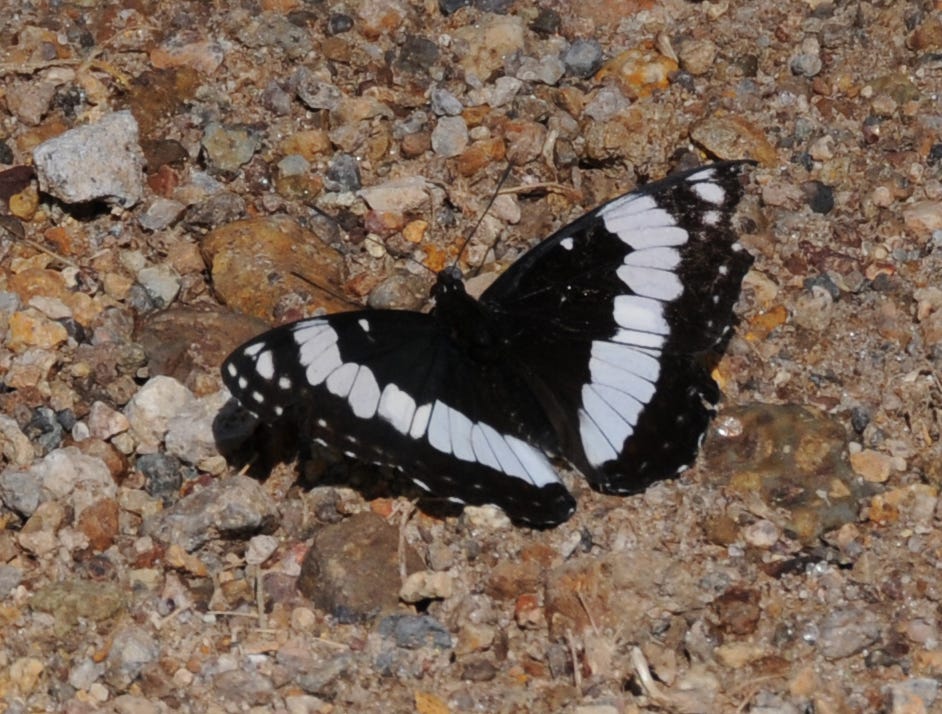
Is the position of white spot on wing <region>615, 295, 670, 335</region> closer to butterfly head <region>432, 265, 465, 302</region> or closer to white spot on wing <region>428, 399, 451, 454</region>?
butterfly head <region>432, 265, 465, 302</region>

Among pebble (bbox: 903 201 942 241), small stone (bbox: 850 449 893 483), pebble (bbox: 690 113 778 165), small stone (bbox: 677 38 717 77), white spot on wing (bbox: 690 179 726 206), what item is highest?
small stone (bbox: 677 38 717 77)

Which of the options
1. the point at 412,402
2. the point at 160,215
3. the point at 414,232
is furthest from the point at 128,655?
the point at 414,232

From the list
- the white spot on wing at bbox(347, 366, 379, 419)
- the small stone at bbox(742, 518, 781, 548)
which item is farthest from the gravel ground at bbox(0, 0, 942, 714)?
the white spot on wing at bbox(347, 366, 379, 419)

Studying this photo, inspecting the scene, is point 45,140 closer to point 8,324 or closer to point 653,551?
point 8,324


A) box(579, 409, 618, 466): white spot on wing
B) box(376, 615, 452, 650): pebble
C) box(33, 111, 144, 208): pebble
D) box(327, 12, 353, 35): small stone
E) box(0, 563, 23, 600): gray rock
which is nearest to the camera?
box(376, 615, 452, 650): pebble

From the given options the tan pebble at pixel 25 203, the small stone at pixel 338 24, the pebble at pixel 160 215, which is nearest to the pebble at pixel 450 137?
the small stone at pixel 338 24

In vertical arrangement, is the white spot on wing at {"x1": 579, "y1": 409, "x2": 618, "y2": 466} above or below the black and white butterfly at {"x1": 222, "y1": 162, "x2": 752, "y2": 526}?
below

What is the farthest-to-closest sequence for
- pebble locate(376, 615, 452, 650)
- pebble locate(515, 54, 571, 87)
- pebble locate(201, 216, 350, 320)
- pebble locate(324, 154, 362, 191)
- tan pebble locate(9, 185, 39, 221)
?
pebble locate(515, 54, 571, 87), pebble locate(324, 154, 362, 191), tan pebble locate(9, 185, 39, 221), pebble locate(201, 216, 350, 320), pebble locate(376, 615, 452, 650)

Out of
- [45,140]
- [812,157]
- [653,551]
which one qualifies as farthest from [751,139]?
[45,140]
